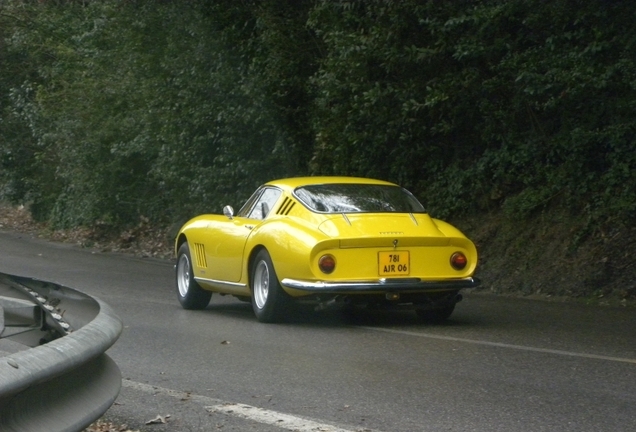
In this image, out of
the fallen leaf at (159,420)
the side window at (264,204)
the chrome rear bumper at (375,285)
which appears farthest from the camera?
the side window at (264,204)

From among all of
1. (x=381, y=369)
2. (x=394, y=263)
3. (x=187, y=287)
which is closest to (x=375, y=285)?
(x=394, y=263)

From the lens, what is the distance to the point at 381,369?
7973 mm

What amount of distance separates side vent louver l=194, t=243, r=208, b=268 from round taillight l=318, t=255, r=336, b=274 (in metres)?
2.31

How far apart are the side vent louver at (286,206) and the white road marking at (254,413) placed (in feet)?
12.7

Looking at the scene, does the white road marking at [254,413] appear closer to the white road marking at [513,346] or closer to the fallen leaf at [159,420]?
the fallen leaf at [159,420]

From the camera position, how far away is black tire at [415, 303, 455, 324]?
10.8 metres

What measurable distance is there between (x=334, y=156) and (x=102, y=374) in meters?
13.0

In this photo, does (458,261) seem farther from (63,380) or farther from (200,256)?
(63,380)

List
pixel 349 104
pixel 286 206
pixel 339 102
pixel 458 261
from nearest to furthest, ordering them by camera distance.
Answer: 1. pixel 458 261
2. pixel 286 206
3. pixel 349 104
4. pixel 339 102

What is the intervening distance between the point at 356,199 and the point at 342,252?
100cm

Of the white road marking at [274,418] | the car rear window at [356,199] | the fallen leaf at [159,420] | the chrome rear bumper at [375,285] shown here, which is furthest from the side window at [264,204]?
the fallen leaf at [159,420]

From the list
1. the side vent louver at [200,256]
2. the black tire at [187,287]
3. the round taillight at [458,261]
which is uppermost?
the round taillight at [458,261]

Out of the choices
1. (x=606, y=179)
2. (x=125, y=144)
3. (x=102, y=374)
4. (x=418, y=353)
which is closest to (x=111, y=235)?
(x=125, y=144)

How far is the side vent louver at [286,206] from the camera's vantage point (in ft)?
36.0
